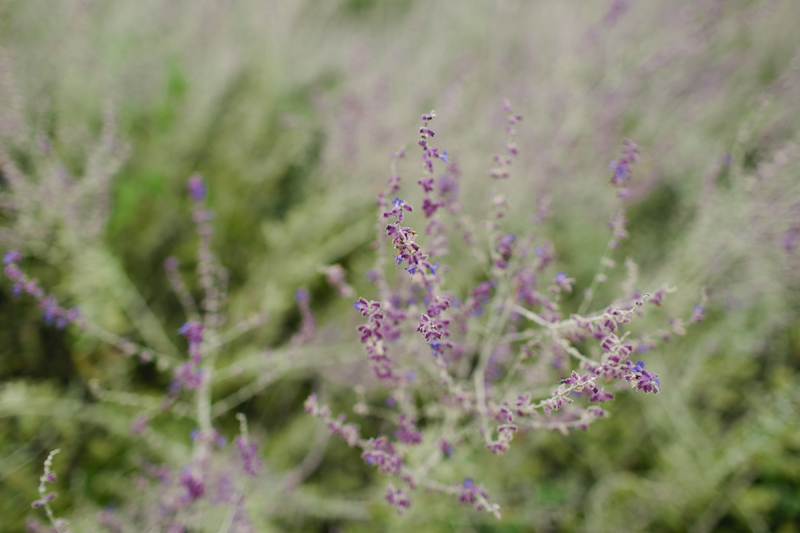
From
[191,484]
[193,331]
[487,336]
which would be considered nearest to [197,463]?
[191,484]

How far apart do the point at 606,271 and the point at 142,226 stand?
11.0ft

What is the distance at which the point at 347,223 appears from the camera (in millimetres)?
3232

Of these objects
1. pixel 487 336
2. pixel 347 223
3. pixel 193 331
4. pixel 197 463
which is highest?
pixel 347 223

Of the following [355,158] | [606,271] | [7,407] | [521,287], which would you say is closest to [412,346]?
[521,287]

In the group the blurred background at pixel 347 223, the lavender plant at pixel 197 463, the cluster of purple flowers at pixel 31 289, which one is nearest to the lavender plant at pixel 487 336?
the lavender plant at pixel 197 463

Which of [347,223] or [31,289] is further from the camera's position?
[347,223]

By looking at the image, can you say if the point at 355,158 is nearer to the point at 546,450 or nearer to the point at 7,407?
the point at 7,407

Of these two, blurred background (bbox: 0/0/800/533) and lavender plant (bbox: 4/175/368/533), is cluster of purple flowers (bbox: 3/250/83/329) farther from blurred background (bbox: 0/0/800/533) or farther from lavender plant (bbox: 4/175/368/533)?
blurred background (bbox: 0/0/800/533)

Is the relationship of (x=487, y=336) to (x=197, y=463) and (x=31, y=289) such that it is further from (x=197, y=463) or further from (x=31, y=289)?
(x=31, y=289)

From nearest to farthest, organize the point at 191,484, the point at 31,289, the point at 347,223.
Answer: the point at 191,484
the point at 31,289
the point at 347,223

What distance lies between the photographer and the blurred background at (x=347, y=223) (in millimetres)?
2275

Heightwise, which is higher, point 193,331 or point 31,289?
point 31,289

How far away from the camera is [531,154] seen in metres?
2.89

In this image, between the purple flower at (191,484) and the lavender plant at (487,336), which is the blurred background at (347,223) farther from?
the lavender plant at (487,336)
